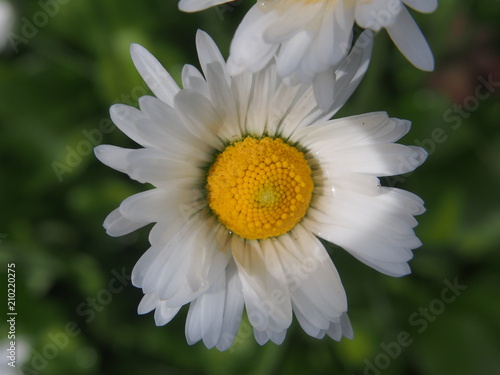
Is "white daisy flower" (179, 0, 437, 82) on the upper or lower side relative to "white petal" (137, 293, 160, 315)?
upper

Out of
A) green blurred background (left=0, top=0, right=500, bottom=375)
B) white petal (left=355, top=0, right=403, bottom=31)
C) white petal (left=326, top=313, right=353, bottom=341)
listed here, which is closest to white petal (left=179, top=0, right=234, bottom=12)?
white petal (left=355, top=0, right=403, bottom=31)

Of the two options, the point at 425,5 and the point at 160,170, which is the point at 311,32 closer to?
the point at 425,5

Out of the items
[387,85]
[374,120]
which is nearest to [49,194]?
[387,85]

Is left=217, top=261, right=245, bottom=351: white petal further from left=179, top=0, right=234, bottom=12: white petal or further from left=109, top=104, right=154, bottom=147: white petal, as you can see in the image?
left=179, top=0, right=234, bottom=12: white petal

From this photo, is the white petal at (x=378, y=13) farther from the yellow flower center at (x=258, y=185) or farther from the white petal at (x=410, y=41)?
the yellow flower center at (x=258, y=185)

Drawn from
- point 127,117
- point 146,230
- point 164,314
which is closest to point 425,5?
point 127,117

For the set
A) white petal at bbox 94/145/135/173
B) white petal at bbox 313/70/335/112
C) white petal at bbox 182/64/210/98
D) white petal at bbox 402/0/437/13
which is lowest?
white petal at bbox 313/70/335/112

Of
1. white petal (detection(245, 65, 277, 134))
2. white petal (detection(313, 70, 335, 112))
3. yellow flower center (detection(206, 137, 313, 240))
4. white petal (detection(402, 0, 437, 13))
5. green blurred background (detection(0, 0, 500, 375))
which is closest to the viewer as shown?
white petal (detection(402, 0, 437, 13))

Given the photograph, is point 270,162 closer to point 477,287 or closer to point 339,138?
point 339,138

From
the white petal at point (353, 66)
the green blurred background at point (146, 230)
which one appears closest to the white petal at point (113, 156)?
the white petal at point (353, 66)
